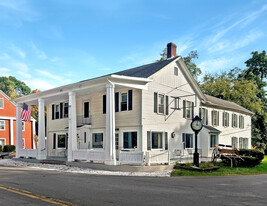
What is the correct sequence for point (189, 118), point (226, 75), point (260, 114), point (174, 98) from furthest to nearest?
point (226, 75)
point (260, 114)
point (189, 118)
point (174, 98)

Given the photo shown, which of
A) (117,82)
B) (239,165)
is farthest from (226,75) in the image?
(117,82)

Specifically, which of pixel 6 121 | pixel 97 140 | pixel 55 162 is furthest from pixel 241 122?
pixel 6 121

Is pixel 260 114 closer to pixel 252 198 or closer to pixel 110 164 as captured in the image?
pixel 110 164

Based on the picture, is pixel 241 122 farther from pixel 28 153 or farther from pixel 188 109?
pixel 28 153

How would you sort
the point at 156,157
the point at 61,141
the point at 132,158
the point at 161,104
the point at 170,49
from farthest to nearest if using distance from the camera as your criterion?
the point at 61,141, the point at 170,49, the point at 161,104, the point at 156,157, the point at 132,158

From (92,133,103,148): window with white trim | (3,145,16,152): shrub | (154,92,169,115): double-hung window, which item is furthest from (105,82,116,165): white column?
(3,145,16,152): shrub

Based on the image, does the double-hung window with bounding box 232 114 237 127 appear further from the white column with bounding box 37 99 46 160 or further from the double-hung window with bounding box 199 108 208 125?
the white column with bounding box 37 99 46 160

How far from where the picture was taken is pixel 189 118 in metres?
25.0

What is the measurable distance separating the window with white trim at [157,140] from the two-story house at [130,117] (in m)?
0.07

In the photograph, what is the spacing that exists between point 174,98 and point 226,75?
30.2 metres

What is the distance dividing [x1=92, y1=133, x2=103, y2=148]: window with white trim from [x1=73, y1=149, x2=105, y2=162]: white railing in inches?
122

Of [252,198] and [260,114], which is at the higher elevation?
[260,114]

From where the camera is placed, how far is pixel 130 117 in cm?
2014

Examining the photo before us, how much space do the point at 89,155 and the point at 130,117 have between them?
3886mm
